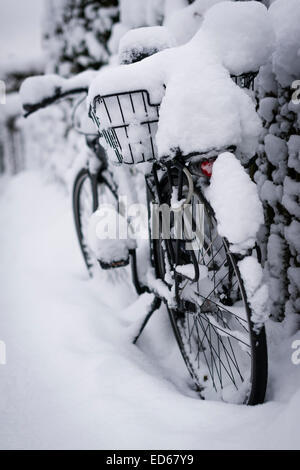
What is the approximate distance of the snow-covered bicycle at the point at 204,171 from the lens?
2.93 ft

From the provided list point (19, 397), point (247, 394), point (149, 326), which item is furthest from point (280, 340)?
point (19, 397)

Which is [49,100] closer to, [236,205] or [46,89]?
Result: [46,89]

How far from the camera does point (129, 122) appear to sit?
1065 mm

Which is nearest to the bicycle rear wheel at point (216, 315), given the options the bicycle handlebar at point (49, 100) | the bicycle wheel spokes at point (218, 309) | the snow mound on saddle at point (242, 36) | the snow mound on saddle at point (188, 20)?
the bicycle wheel spokes at point (218, 309)

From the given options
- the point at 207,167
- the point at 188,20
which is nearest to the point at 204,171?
the point at 207,167

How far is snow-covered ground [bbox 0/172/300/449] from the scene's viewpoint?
2.97 ft

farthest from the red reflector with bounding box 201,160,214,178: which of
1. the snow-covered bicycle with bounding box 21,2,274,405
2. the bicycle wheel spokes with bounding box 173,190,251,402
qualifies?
the bicycle wheel spokes with bounding box 173,190,251,402

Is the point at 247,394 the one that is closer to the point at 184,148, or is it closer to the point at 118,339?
the point at 118,339

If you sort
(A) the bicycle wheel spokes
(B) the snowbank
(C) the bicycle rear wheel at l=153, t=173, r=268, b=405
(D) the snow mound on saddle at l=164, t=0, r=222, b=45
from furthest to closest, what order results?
(B) the snowbank, (D) the snow mound on saddle at l=164, t=0, r=222, b=45, (A) the bicycle wheel spokes, (C) the bicycle rear wheel at l=153, t=173, r=268, b=405

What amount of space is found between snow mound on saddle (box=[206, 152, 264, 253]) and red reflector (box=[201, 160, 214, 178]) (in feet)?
0.27

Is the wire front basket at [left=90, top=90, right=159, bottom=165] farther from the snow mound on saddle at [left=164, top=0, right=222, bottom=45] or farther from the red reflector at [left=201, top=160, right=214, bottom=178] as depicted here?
the snow mound on saddle at [left=164, top=0, right=222, bottom=45]

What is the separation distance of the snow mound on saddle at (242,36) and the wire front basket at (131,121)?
0.06 meters

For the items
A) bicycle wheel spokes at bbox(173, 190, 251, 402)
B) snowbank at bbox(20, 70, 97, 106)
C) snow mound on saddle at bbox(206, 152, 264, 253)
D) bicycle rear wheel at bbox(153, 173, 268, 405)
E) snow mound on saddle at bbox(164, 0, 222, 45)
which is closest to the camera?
snow mound on saddle at bbox(206, 152, 264, 253)

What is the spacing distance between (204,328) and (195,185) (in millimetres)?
628
